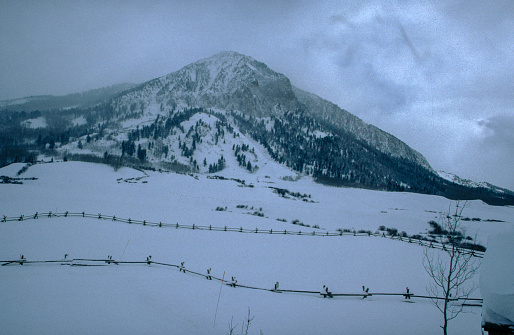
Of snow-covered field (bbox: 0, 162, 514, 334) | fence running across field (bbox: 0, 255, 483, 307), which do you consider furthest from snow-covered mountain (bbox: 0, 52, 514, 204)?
fence running across field (bbox: 0, 255, 483, 307)

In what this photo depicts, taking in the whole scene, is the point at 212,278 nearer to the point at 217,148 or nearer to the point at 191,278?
the point at 191,278

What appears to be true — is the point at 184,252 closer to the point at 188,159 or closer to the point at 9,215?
the point at 9,215

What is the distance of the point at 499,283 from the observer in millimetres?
4020

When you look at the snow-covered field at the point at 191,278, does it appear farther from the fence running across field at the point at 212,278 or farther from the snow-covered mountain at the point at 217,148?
the snow-covered mountain at the point at 217,148

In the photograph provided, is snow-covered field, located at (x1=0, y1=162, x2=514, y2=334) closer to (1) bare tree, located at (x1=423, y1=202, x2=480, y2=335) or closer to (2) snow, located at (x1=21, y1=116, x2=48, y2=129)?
(1) bare tree, located at (x1=423, y1=202, x2=480, y2=335)

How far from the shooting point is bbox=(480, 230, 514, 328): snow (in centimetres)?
381

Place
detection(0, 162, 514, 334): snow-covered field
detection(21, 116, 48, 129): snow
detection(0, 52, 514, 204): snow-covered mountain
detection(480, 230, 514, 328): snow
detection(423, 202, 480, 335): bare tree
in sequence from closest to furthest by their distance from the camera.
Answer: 1. detection(480, 230, 514, 328): snow
2. detection(423, 202, 480, 335): bare tree
3. detection(0, 162, 514, 334): snow-covered field
4. detection(0, 52, 514, 204): snow-covered mountain
5. detection(21, 116, 48, 129): snow

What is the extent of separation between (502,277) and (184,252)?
1777cm

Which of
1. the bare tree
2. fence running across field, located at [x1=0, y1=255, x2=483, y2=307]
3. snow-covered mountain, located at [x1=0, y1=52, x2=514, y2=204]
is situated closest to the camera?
the bare tree

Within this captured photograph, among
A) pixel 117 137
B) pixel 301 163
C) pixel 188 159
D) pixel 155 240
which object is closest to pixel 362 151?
pixel 301 163

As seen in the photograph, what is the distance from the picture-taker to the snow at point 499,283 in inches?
150

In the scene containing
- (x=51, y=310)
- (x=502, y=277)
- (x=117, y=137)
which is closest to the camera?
(x=502, y=277)

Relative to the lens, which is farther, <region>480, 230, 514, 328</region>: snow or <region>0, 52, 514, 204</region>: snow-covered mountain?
<region>0, 52, 514, 204</region>: snow-covered mountain

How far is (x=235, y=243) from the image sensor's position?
66.8ft
